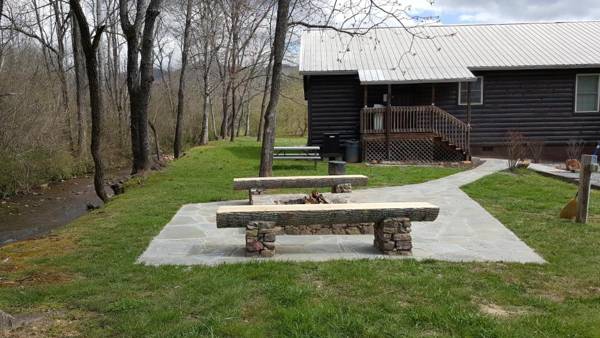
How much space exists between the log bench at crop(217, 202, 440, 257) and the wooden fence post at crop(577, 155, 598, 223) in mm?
3184

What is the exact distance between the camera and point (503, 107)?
20.0m

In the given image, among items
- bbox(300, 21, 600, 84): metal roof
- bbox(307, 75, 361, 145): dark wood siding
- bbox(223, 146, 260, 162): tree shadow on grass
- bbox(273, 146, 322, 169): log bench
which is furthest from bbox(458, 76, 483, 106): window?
bbox(223, 146, 260, 162): tree shadow on grass

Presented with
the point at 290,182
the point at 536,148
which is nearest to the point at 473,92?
the point at 536,148

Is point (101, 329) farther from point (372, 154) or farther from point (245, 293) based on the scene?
point (372, 154)

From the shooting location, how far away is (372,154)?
60.3 feet

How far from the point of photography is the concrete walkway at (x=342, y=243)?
5914mm

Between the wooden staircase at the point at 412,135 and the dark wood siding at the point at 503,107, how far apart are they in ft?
5.42

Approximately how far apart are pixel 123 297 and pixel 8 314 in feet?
2.92

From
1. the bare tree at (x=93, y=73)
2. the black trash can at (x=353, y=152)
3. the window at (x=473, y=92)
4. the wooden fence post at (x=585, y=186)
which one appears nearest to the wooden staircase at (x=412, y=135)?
the black trash can at (x=353, y=152)

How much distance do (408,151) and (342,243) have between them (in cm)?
1221

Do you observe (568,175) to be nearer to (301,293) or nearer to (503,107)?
(503,107)

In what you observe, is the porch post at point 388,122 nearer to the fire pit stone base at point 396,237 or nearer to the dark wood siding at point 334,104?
the dark wood siding at point 334,104

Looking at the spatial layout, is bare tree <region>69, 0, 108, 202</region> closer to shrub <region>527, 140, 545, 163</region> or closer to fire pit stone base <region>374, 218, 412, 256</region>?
fire pit stone base <region>374, 218, 412, 256</region>

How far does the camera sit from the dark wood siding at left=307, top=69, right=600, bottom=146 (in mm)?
19844
